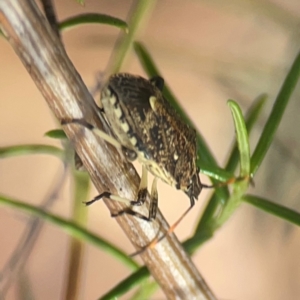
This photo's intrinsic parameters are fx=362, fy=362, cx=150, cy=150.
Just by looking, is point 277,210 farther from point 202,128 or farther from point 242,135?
point 202,128

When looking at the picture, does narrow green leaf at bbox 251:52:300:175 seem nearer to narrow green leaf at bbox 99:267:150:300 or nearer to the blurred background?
narrow green leaf at bbox 99:267:150:300

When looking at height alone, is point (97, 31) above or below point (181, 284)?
above

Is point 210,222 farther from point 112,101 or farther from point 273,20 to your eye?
point 273,20

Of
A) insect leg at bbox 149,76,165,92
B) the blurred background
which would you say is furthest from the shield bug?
the blurred background

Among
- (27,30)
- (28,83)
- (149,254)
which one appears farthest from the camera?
(28,83)

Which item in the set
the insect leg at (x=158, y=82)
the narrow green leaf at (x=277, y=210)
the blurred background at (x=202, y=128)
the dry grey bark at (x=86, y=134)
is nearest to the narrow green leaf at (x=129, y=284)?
the dry grey bark at (x=86, y=134)

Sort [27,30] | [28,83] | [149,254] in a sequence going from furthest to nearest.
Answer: [28,83] < [149,254] < [27,30]

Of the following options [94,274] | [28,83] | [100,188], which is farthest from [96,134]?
[94,274]

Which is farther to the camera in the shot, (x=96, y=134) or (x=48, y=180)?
(x=48, y=180)
